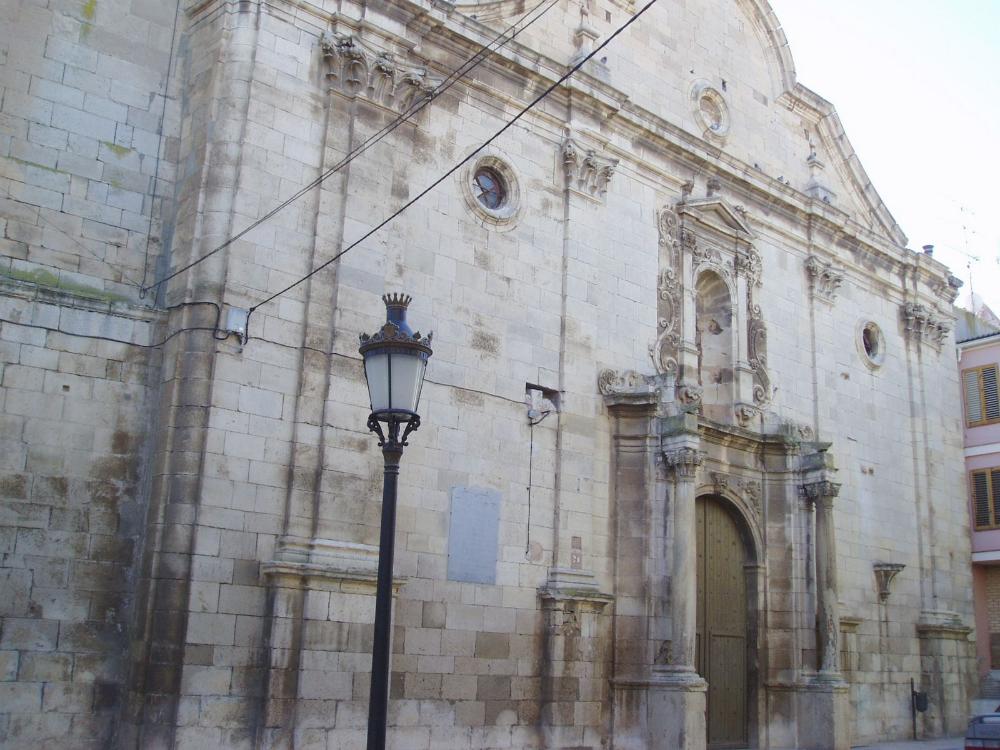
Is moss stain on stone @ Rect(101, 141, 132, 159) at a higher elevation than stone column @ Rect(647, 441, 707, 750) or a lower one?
higher

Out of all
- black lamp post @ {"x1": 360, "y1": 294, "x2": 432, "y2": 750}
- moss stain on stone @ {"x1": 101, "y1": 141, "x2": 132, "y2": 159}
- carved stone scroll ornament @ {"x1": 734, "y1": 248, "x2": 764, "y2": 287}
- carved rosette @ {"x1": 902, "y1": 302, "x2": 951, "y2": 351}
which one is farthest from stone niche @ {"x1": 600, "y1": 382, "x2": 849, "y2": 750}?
black lamp post @ {"x1": 360, "y1": 294, "x2": 432, "y2": 750}

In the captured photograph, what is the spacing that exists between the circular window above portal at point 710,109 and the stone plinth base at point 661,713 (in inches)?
395

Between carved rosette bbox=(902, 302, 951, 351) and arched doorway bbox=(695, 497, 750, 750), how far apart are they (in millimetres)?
7851

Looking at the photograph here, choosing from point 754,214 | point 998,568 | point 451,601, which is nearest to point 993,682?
point 998,568

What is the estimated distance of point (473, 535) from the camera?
49.2ft

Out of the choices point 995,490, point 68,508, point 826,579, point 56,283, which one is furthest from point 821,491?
point 56,283

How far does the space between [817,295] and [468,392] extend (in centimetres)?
935

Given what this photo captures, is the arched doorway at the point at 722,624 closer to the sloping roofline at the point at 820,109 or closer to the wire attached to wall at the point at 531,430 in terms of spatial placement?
the wire attached to wall at the point at 531,430

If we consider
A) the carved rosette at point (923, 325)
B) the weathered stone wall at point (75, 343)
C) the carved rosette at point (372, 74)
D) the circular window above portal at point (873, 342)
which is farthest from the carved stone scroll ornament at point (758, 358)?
the weathered stone wall at point (75, 343)

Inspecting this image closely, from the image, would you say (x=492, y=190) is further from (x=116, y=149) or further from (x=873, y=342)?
(x=873, y=342)

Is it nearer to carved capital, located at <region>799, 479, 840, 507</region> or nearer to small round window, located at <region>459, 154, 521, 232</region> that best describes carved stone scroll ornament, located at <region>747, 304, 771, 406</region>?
carved capital, located at <region>799, 479, 840, 507</region>

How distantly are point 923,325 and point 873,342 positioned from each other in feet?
5.72

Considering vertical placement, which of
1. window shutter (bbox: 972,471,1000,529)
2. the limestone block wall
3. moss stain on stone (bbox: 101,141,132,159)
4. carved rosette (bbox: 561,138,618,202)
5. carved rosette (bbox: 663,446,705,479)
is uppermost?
carved rosette (bbox: 561,138,618,202)

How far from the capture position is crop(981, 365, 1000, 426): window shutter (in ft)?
83.6
